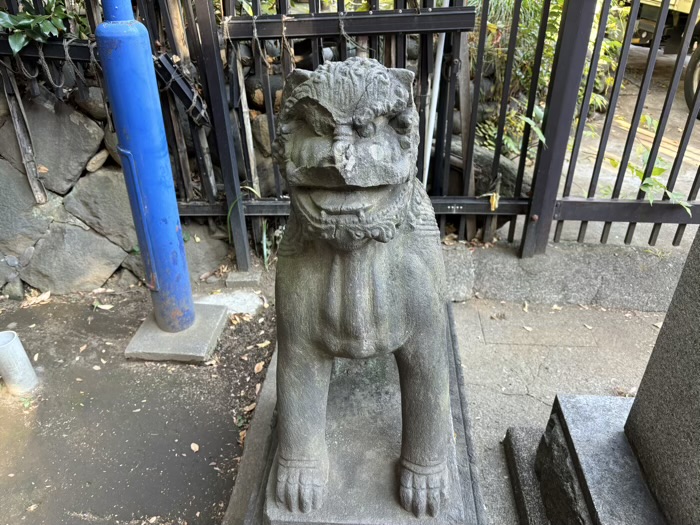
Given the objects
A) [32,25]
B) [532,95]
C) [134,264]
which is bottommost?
[134,264]

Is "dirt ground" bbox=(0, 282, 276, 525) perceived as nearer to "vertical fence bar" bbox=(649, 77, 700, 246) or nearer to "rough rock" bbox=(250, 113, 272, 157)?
"rough rock" bbox=(250, 113, 272, 157)

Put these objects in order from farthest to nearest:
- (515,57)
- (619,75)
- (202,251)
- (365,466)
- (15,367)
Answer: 1. (515,57)
2. (202,251)
3. (619,75)
4. (15,367)
5. (365,466)

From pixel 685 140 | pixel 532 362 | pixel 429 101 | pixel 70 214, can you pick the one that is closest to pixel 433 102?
pixel 429 101

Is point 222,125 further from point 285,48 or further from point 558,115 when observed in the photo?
point 558,115

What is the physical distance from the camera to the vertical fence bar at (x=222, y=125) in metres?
3.10

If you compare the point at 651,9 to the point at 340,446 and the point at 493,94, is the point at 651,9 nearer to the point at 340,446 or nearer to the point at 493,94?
the point at 493,94

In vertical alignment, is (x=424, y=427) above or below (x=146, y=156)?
below

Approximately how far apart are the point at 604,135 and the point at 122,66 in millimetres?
2944

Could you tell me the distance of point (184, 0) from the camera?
3.21 meters

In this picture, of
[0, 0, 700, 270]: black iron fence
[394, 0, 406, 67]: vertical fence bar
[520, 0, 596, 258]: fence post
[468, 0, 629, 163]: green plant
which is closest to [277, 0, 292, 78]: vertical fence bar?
[0, 0, 700, 270]: black iron fence

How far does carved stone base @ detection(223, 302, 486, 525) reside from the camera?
1750mm

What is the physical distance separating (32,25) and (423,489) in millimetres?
3252

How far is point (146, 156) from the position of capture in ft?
9.20

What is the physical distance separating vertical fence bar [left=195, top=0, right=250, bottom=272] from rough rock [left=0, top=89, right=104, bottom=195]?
935mm
